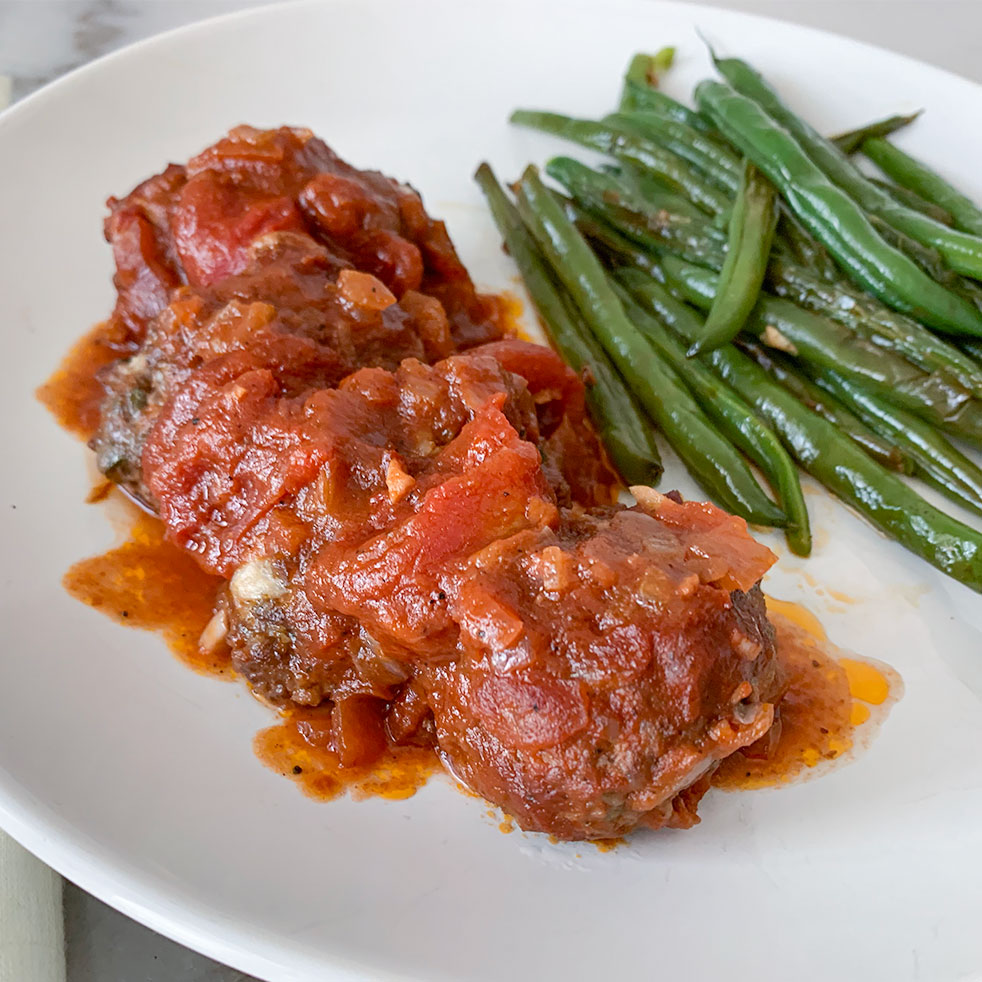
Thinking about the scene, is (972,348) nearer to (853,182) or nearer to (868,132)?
(853,182)

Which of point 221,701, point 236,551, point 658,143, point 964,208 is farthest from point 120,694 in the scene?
point 964,208

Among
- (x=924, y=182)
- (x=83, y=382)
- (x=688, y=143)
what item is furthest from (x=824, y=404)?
(x=83, y=382)

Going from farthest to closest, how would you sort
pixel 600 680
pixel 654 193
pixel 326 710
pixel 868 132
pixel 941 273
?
pixel 868 132, pixel 654 193, pixel 941 273, pixel 326 710, pixel 600 680

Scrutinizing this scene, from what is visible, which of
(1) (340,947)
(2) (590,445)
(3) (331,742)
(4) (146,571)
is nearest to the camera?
(1) (340,947)

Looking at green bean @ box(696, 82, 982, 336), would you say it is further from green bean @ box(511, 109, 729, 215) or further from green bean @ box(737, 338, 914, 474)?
green bean @ box(737, 338, 914, 474)

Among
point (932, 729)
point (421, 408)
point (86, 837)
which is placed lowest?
point (932, 729)

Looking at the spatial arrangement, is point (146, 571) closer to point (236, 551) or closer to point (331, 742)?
point (236, 551)

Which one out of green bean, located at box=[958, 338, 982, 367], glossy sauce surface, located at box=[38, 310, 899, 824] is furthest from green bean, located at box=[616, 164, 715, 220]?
glossy sauce surface, located at box=[38, 310, 899, 824]
